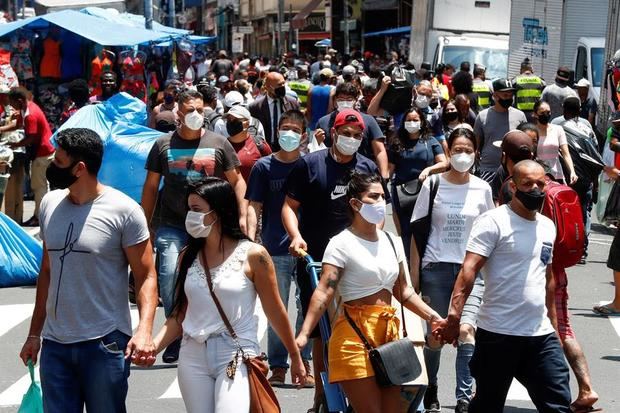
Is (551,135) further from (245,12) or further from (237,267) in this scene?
(245,12)

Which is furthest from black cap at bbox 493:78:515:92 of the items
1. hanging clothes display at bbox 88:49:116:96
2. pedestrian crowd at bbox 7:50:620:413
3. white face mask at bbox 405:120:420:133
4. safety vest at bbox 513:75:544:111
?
hanging clothes display at bbox 88:49:116:96

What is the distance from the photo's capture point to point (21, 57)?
76.9ft

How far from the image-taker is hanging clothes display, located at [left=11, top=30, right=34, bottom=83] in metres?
23.4

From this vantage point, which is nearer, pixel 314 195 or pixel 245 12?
pixel 314 195

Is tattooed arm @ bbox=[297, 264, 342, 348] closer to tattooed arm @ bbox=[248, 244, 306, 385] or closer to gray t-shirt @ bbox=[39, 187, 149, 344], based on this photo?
tattooed arm @ bbox=[248, 244, 306, 385]

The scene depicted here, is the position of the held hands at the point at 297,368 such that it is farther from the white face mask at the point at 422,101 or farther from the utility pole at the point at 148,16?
the utility pole at the point at 148,16

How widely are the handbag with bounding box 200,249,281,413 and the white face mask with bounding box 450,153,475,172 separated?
275cm

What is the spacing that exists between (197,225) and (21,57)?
17986 millimetres

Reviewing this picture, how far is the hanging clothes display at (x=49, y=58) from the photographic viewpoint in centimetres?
2381

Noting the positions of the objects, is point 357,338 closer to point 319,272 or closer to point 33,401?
point 319,272

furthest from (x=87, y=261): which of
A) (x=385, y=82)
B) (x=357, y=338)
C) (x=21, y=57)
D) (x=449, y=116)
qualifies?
(x=21, y=57)

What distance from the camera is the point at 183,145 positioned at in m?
9.36

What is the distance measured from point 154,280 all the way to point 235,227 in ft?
1.61

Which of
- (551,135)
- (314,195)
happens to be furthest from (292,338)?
(551,135)
